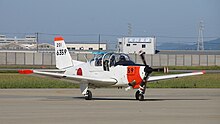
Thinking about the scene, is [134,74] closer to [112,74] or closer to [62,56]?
[112,74]

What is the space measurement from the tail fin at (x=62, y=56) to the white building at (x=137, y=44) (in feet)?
274

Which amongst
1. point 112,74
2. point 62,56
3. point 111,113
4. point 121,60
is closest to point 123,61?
point 121,60

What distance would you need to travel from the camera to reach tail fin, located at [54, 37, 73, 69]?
87.8 feet

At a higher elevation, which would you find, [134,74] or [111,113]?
[134,74]

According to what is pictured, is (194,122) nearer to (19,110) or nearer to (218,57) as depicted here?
(19,110)

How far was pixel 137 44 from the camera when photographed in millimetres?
114812

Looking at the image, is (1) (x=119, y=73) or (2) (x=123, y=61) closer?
(1) (x=119, y=73)

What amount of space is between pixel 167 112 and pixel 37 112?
4.11 m

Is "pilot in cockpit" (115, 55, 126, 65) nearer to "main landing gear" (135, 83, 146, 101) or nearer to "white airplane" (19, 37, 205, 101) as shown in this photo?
"white airplane" (19, 37, 205, 101)

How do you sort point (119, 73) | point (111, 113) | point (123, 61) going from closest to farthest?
point (111, 113) → point (119, 73) → point (123, 61)

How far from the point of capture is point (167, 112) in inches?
690

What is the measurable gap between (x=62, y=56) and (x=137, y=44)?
88321 mm

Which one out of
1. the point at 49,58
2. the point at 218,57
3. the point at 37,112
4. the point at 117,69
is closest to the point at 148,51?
the point at 218,57

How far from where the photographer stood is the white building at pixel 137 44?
111938 millimetres
